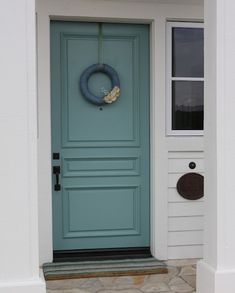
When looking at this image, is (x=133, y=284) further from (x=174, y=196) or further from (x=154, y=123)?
(x=154, y=123)

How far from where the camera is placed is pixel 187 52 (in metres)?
4.04

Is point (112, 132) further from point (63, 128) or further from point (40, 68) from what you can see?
point (40, 68)

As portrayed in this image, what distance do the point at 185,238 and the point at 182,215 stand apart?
22cm

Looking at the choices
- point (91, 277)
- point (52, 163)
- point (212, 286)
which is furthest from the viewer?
point (52, 163)

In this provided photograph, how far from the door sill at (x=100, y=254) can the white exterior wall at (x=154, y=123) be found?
12cm

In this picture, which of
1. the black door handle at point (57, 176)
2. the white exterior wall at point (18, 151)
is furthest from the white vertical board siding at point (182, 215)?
the white exterior wall at point (18, 151)

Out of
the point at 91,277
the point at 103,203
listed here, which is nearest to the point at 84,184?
the point at 103,203

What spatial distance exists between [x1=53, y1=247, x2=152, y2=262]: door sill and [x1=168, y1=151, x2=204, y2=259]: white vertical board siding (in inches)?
11.2

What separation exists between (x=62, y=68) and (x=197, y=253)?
214cm

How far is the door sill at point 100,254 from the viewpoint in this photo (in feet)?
12.7

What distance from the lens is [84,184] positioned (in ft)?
13.0

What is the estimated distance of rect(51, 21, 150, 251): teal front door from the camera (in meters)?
3.90

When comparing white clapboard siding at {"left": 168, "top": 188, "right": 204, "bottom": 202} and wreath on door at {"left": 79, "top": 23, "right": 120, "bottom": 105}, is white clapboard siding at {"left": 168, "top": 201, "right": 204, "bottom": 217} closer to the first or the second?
white clapboard siding at {"left": 168, "top": 188, "right": 204, "bottom": 202}

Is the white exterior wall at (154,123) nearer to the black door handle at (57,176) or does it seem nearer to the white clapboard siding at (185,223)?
the white clapboard siding at (185,223)
